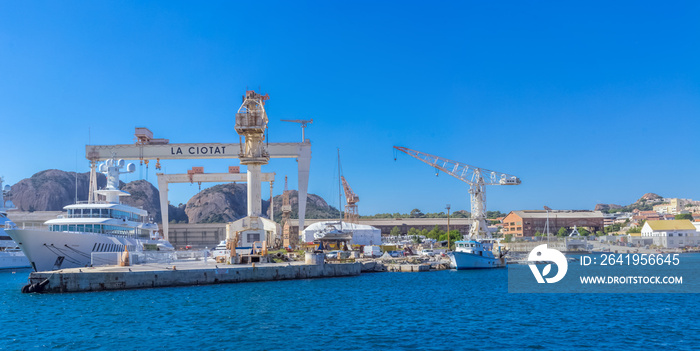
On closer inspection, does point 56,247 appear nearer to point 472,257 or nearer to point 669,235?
point 472,257

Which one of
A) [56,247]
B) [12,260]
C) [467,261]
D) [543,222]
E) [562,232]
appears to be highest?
[543,222]

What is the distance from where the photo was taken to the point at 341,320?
29.2m

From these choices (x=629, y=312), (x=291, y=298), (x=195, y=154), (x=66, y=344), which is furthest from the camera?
(x=195, y=154)

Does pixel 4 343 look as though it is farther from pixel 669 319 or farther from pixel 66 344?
pixel 669 319

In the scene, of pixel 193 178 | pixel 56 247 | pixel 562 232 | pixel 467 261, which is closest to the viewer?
pixel 56 247

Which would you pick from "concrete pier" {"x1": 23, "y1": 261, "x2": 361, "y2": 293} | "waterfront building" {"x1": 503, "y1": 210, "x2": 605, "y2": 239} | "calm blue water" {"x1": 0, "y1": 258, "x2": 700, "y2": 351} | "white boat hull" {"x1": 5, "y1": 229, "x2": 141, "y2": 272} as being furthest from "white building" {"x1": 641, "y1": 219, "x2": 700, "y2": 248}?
"white boat hull" {"x1": 5, "y1": 229, "x2": 141, "y2": 272}

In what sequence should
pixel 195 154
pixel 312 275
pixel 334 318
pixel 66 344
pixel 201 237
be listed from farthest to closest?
pixel 201 237 → pixel 195 154 → pixel 312 275 → pixel 334 318 → pixel 66 344

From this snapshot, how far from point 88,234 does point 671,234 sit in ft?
459

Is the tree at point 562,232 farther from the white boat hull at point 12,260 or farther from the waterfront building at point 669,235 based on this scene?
the white boat hull at point 12,260

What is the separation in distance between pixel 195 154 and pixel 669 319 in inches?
2217

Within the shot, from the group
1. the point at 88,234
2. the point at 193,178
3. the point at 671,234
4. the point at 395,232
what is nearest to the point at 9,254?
the point at 193,178

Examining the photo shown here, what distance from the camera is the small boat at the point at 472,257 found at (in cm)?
6825

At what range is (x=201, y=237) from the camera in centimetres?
12800

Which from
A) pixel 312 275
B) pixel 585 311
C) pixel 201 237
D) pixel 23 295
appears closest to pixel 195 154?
pixel 312 275
